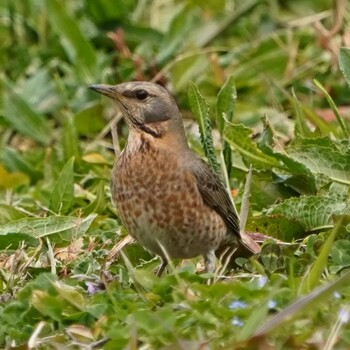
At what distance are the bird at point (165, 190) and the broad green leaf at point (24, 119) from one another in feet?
7.94

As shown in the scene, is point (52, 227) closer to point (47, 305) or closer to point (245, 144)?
point (245, 144)

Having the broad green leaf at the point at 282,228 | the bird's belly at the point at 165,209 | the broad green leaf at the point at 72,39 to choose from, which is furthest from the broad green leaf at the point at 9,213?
the broad green leaf at the point at 72,39

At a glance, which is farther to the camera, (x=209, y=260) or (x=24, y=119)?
(x=24, y=119)

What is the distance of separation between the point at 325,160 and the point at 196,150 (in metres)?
1.36

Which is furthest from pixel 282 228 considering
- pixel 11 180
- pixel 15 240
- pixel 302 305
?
pixel 11 180

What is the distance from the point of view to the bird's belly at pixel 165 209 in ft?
21.3

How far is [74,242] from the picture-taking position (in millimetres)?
6898

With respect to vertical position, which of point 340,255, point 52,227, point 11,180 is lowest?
point 11,180

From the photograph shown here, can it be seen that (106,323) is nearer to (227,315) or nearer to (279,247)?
(227,315)

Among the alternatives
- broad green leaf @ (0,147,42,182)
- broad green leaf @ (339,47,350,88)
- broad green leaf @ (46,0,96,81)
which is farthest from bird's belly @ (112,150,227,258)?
broad green leaf @ (46,0,96,81)

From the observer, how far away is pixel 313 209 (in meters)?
6.83

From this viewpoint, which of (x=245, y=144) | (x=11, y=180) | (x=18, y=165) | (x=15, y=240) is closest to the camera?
(x=15, y=240)

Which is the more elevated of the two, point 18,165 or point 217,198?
point 217,198

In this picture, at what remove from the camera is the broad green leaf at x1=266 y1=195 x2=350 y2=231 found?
6.81 m
